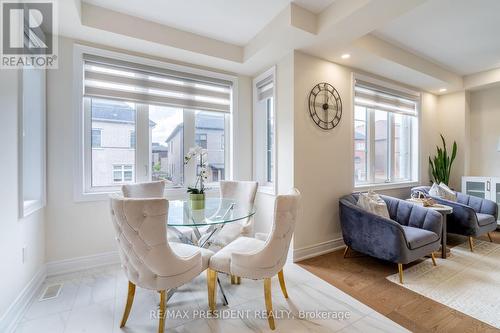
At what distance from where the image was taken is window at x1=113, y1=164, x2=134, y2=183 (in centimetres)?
287

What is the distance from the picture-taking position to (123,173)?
2.91 metres

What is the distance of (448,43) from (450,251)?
9.49 feet

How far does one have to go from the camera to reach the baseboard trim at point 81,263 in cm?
248

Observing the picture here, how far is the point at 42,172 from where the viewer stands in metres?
2.37

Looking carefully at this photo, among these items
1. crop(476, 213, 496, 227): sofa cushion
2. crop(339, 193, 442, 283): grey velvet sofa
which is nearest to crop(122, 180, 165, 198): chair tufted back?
crop(339, 193, 442, 283): grey velvet sofa

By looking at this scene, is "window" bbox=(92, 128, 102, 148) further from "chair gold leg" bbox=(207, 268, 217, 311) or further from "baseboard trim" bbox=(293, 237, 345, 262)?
"baseboard trim" bbox=(293, 237, 345, 262)

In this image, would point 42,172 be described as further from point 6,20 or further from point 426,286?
point 426,286

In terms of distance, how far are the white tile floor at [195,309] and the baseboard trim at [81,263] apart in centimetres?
12

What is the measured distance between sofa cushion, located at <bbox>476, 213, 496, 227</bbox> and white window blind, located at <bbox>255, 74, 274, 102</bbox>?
343cm

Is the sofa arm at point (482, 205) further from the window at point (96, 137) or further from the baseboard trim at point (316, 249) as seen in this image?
the window at point (96, 137)

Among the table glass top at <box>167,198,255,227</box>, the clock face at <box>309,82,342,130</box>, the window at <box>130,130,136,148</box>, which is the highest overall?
the clock face at <box>309,82,342,130</box>

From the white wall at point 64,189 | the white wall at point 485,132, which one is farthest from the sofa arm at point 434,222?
the white wall at point 64,189

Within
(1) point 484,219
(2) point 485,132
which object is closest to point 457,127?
(2) point 485,132

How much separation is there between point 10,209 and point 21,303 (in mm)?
806
